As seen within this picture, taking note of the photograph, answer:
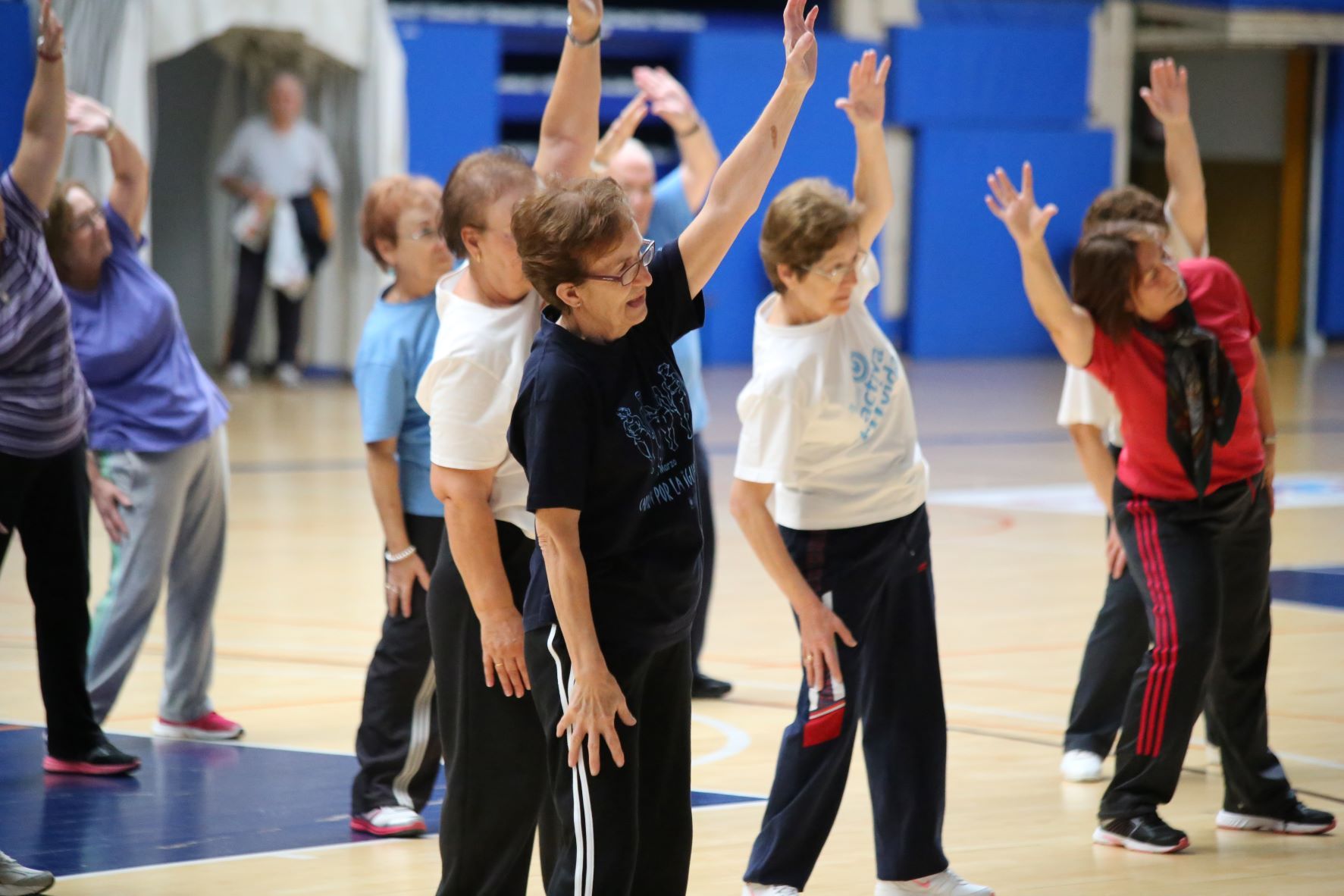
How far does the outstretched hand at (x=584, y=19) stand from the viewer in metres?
3.44

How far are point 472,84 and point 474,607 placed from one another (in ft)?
39.5

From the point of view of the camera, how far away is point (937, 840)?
3506 millimetres

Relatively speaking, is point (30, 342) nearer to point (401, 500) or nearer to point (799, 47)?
point (401, 500)

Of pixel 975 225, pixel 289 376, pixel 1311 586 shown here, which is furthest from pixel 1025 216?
pixel 975 225

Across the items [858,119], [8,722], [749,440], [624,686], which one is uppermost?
[858,119]

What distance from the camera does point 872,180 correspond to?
3756 millimetres

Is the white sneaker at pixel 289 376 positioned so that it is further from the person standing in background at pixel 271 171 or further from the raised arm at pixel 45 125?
the raised arm at pixel 45 125

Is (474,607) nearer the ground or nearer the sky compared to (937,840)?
nearer the sky

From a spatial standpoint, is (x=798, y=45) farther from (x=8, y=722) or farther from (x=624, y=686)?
(x=8, y=722)

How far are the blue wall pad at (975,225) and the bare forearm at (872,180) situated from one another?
1258cm

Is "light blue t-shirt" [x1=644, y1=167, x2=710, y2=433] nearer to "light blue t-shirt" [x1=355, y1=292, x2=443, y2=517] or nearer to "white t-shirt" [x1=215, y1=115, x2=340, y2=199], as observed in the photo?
"light blue t-shirt" [x1=355, y1=292, x2=443, y2=517]

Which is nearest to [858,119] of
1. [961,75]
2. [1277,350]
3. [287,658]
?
[287,658]

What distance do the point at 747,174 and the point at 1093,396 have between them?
5.92ft

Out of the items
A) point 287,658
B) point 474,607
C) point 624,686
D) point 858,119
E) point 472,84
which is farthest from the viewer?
point 472,84
